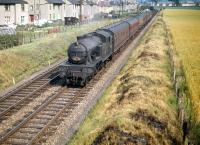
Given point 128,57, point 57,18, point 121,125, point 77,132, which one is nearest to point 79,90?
point 77,132

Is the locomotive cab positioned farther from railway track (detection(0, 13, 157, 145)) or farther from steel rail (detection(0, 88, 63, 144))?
steel rail (detection(0, 88, 63, 144))

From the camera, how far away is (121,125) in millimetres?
16750

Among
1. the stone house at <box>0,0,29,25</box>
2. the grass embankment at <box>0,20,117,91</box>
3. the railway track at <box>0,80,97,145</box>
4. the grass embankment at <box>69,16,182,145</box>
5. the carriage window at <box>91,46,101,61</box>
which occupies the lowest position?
the railway track at <box>0,80,97,145</box>

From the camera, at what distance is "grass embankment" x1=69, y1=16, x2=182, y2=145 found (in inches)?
618

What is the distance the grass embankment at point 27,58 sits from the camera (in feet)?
99.8

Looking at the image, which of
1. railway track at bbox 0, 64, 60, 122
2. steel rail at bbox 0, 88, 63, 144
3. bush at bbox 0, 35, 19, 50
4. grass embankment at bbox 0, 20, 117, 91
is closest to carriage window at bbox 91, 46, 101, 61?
railway track at bbox 0, 64, 60, 122

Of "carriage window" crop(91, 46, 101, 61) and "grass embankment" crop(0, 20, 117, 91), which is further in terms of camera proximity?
"grass embankment" crop(0, 20, 117, 91)

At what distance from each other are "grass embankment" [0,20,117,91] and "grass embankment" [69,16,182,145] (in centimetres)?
946

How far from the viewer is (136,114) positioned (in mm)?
18406

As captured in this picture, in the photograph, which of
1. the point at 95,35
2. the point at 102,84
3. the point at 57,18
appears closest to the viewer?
the point at 102,84

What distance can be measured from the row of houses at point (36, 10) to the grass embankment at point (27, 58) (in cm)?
3083

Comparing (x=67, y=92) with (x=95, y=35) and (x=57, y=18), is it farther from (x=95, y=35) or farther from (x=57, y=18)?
(x=57, y=18)

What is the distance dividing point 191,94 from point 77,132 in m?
8.23

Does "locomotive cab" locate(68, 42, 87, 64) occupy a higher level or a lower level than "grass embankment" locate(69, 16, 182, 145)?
higher
